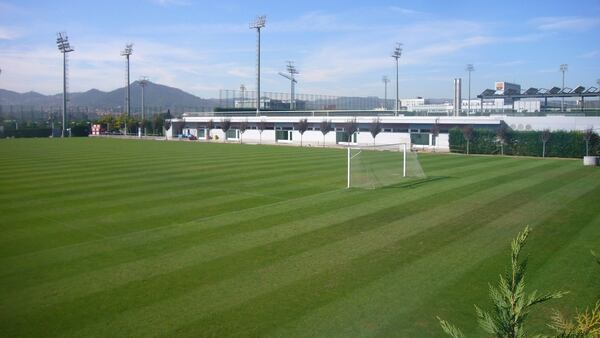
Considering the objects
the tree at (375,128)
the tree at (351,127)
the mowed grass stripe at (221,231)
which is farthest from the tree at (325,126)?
the mowed grass stripe at (221,231)

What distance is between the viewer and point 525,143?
43.0m

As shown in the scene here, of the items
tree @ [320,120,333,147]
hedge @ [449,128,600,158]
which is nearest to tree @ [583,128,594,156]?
hedge @ [449,128,600,158]

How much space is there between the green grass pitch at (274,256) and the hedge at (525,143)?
2148 cm

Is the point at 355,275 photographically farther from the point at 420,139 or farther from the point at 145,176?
the point at 420,139

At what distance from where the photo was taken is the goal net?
22.1 meters

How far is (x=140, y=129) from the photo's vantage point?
86.7m

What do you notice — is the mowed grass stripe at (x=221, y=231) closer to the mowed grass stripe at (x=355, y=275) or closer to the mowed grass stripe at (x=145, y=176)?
the mowed grass stripe at (x=355, y=275)

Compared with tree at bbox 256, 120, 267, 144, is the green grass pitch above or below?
below

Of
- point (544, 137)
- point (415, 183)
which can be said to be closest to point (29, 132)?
point (544, 137)

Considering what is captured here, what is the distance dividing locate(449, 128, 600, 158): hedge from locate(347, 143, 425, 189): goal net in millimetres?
18774

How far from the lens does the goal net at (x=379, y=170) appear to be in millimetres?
22062

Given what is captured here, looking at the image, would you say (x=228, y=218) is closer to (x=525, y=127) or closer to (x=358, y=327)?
(x=358, y=327)

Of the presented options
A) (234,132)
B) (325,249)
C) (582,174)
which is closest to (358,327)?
(325,249)

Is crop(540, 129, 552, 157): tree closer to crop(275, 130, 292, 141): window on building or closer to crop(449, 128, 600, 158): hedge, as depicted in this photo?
crop(449, 128, 600, 158): hedge
